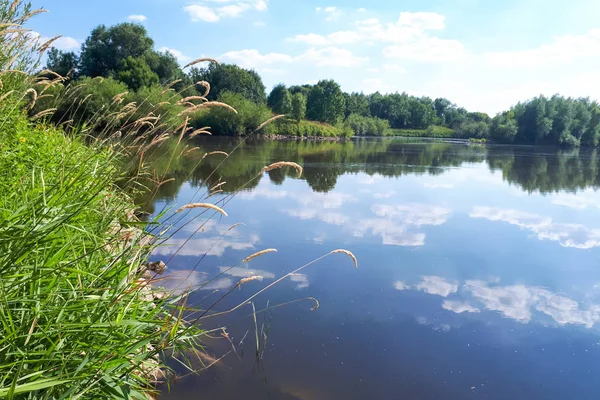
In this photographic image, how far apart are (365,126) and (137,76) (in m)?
56.7

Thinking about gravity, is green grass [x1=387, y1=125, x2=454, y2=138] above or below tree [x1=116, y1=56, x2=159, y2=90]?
below

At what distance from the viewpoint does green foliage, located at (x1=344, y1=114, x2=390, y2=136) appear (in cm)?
9600

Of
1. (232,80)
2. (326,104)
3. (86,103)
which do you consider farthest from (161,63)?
(86,103)

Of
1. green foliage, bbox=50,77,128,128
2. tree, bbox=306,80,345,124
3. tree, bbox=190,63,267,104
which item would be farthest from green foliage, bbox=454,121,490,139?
green foliage, bbox=50,77,128,128

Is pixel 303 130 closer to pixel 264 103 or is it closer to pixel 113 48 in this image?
pixel 264 103

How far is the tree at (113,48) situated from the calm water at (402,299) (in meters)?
57.0

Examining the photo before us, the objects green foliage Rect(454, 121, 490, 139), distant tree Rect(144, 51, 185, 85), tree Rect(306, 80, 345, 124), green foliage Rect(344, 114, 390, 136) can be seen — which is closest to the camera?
distant tree Rect(144, 51, 185, 85)

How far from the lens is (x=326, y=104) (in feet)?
286

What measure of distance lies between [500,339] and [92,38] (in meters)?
75.2

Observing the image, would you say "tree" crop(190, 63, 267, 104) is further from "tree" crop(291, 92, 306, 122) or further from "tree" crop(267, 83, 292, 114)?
"tree" crop(291, 92, 306, 122)

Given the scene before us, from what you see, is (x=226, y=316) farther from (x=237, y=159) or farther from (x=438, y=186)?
(x=237, y=159)

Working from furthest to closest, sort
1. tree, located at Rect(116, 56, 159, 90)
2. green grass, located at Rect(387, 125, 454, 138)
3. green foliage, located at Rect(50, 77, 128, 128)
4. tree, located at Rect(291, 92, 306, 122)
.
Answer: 1. green grass, located at Rect(387, 125, 454, 138)
2. tree, located at Rect(291, 92, 306, 122)
3. tree, located at Rect(116, 56, 159, 90)
4. green foliage, located at Rect(50, 77, 128, 128)

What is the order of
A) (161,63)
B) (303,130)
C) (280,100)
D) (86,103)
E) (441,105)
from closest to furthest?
1. (86,103)
2. (161,63)
3. (303,130)
4. (280,100)
5. (441,105)

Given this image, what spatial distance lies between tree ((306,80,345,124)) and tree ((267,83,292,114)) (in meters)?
8.24
